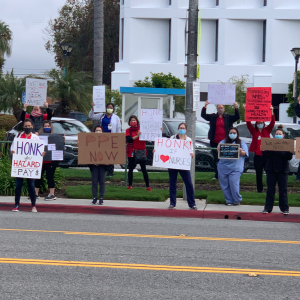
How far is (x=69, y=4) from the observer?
52281mm

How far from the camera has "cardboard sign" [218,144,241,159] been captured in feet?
38.9

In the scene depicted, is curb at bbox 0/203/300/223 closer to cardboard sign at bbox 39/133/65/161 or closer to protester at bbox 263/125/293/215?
protester at bbox 263/125/293/215

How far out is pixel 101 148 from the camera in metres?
12.3

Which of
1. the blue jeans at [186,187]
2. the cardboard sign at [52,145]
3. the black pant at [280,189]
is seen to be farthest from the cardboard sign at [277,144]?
the cardboard sign at [52,145]

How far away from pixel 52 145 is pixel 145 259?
19.5ft

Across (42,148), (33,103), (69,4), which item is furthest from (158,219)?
(69,4)

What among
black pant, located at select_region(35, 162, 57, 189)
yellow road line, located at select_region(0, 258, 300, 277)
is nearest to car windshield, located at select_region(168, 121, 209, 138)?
black pant, located at select_region(35, 162, 57, 189)

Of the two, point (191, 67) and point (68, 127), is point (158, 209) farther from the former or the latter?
point (68, 127)

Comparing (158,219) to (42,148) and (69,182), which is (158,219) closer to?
(42,148)

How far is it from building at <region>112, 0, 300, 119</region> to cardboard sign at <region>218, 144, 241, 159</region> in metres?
28.6

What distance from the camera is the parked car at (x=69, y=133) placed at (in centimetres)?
1591

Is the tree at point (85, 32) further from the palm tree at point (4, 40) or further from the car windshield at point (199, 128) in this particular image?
the car windshield at point (199, 128)

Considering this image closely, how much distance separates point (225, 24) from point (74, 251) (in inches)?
1371

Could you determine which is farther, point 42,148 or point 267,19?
point 267,19
